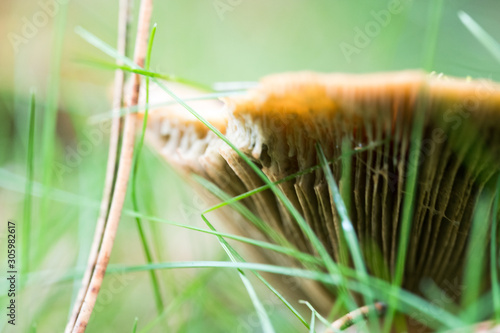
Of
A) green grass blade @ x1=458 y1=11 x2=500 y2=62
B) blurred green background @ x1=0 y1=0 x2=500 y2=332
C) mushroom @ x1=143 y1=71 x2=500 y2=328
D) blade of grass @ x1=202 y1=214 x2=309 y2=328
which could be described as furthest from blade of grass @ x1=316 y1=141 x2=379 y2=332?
blurred green background @ x1=0 y1=0 x2=500 y2=332

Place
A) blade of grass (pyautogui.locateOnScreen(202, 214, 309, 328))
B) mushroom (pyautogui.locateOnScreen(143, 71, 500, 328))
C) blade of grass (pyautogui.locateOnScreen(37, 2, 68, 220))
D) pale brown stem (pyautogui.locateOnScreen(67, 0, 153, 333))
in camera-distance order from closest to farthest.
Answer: mushroom (pyautogui.locateOnScreen(143, 71, 500, 328)), blade of grass (pyautogui.locateOnScreen(202, 214, 309, 328)), pale brown stem (pyautogui.locateOnScreen(67, 0, 153, 333)), blade of grass (pyautogui.locateOnScreen(37, 2, 68, 220))

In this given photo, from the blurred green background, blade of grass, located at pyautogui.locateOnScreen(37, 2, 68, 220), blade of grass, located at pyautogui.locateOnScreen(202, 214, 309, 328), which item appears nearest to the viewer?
blade of grass, located at pyautogui.locateOnScreen(202, 214, 309, 328)

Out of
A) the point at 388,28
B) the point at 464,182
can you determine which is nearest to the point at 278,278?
the point at 464,182

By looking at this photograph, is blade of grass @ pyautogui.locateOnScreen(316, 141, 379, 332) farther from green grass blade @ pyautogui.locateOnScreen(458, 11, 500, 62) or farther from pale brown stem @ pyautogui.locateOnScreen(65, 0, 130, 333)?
pale brown stem @ pyautogui.locateOnScreen(65, 0, 130, 333)

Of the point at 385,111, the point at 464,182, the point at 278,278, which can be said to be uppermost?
the point at 385,111

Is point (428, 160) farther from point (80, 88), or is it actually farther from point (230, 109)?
point (80, 88)
